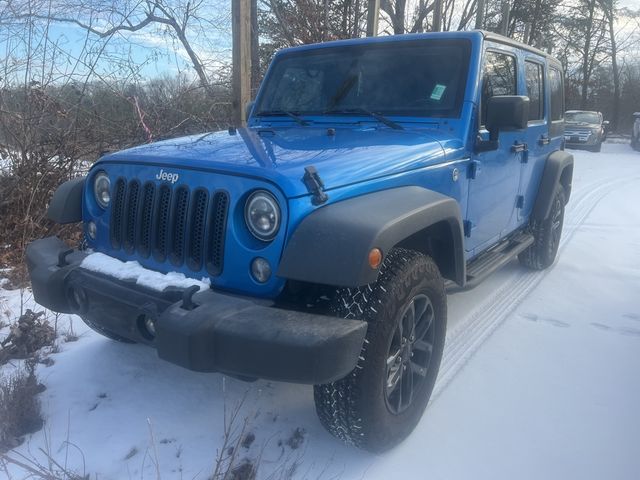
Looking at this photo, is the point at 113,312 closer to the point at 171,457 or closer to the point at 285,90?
the point at 171,457

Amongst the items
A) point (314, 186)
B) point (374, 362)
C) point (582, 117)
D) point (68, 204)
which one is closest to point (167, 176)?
point (314, 186)

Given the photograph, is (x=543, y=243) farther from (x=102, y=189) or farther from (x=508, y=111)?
(x=102, y=189)

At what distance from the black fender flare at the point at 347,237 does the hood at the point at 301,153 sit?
5.4 inches

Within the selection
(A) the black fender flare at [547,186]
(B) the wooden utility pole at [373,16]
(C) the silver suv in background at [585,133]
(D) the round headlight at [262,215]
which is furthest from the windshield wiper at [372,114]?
(C) the silver suv in background at [585,133]

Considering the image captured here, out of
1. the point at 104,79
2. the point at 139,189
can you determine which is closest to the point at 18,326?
the point at 139,189

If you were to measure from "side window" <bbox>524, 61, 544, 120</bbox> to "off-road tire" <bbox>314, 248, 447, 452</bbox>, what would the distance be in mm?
2499

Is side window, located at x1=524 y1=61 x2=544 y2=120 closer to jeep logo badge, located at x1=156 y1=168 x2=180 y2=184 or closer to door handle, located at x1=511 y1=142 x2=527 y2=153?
door handle, located at x1=511 y1=142 x2=527 y2=153

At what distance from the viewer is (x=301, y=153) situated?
2.54 m

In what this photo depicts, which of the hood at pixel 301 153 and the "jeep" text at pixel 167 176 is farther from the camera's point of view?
the "jeep" text at pixel 167 176

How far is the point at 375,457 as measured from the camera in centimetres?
247

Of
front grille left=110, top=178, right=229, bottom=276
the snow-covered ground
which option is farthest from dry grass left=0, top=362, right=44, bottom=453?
front grille left=110, top=178, right=229, bottom=276

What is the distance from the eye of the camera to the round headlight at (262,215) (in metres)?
2.15

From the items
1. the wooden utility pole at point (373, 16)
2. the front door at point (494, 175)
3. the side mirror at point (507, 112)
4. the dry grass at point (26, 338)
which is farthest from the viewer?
the wooden utility pole at point (373, 16)

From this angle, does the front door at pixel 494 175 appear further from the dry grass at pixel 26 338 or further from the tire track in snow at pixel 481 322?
the dry grass at pixel 26 338
